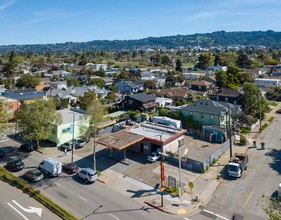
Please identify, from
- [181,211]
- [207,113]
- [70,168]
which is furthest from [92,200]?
[207,113]

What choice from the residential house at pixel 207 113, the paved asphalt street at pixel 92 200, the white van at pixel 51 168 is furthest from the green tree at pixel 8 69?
the white van at pixel 51 168

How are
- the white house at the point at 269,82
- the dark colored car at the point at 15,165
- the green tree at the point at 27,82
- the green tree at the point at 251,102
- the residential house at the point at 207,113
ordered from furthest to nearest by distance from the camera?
the white house at the point at 269,82 → the green tree at the point at 27,82 → the green tree at the point at 251,102 → the residential house at the point at 207,113 → the dark colored car at the point at 15,165

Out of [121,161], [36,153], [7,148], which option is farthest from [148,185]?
[7,148]

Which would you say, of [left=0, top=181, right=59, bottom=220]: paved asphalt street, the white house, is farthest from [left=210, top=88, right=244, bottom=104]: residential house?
[left=0, top=181, right=59, bottom=220]: paved asphalt street

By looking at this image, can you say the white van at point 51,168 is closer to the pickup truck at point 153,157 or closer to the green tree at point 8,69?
the pickup truck at point 153,157

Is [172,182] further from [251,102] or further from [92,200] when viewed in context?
[251,102]

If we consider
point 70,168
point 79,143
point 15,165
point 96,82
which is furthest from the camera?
point 96,82

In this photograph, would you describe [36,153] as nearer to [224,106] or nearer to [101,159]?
[101,159]

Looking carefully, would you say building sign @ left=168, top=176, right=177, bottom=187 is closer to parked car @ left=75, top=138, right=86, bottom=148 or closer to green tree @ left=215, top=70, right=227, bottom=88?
parked car @ left=75, top=138, right=86, bottom=148
